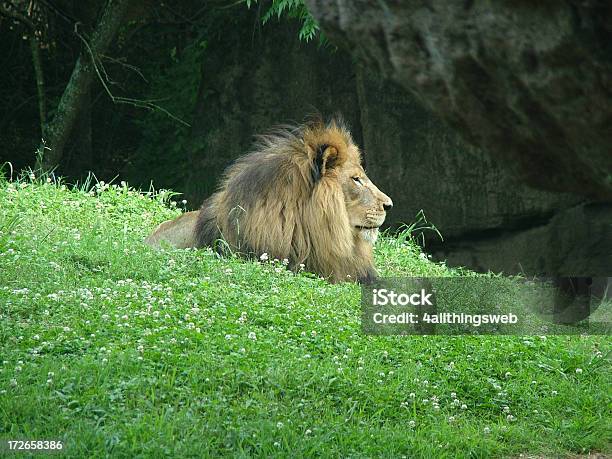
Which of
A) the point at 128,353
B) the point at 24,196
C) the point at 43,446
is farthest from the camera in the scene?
the point at 24,196

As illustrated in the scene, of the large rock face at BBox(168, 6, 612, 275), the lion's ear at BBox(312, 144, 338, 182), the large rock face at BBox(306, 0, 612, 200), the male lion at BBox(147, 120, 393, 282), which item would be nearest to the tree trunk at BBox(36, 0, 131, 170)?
the large rock face at BBox(168, 6, 612, 275)

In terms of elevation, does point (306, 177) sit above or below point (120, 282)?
above

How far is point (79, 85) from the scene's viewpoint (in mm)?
12047

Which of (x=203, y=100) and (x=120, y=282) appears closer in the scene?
(x=120, y=282)

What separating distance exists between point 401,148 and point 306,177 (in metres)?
3.80

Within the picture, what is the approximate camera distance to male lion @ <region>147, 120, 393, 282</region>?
293 inches

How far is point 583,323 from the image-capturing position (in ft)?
23.1

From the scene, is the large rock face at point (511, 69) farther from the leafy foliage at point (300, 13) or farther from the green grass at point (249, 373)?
the leafy foliage at point (300, 13)

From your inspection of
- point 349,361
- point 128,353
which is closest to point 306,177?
point 349,361

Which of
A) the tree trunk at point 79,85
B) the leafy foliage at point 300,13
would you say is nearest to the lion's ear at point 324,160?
the leafy foliage at point 300,13

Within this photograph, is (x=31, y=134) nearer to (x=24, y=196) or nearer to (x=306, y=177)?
(x=24, y=196)

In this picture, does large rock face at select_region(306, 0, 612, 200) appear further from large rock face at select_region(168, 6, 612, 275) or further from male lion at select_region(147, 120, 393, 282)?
large rock face at select_region(168, 6, 612, 275)

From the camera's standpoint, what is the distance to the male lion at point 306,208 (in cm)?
745

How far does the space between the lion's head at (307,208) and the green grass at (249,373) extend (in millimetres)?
660
